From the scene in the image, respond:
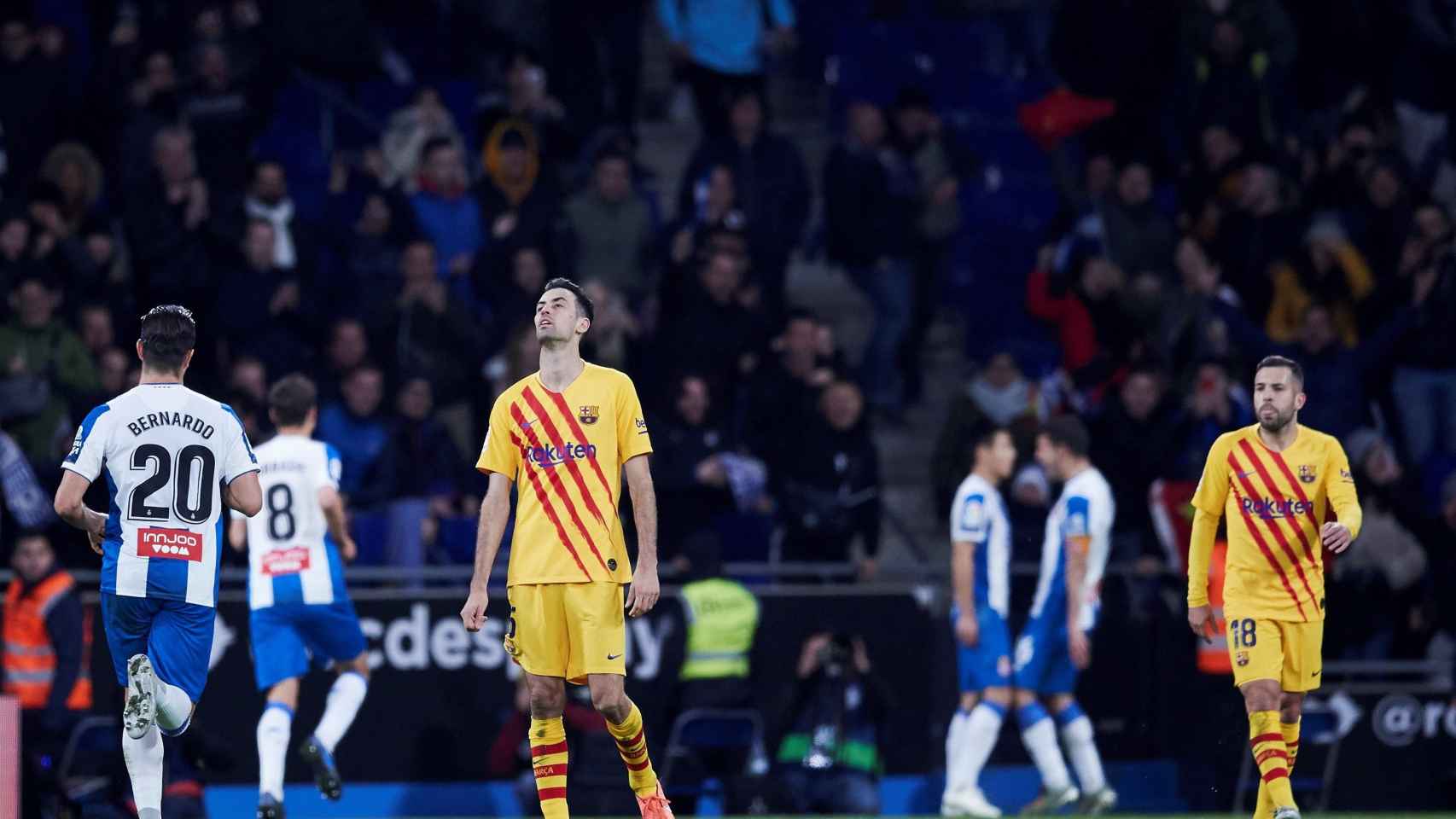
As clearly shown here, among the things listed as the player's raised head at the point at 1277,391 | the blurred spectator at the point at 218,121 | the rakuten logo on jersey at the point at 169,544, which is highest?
the blurred spectator at the point at 218,121

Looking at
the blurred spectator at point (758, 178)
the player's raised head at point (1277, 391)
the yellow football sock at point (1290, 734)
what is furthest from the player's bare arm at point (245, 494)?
the blurred spectator at point (758, 178)

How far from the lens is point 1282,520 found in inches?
455

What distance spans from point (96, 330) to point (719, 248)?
4.59 m

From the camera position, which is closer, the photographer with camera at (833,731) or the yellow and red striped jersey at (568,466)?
the yellow and red striped jersey at (568,466)

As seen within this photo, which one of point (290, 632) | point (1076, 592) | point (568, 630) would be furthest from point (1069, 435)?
point (568, 630)

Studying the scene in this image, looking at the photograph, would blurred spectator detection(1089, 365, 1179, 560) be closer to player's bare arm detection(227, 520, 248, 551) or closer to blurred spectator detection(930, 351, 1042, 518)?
blurred spectator detection(930, 351, 1042, 518)

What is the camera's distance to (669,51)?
20.3m

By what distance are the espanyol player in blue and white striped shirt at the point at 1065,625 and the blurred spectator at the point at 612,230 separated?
4.53 m

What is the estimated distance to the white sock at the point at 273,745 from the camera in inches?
501

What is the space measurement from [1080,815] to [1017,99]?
7688 millimetres

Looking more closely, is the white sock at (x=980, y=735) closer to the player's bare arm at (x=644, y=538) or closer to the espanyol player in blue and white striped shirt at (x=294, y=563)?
the espanyol player in blue and white striped shirt at (x=294, y=563)

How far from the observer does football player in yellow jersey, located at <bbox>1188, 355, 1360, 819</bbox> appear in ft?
37.5

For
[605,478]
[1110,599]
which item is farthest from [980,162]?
[605,478]

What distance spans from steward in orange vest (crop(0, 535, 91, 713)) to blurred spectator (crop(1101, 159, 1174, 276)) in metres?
9.07
